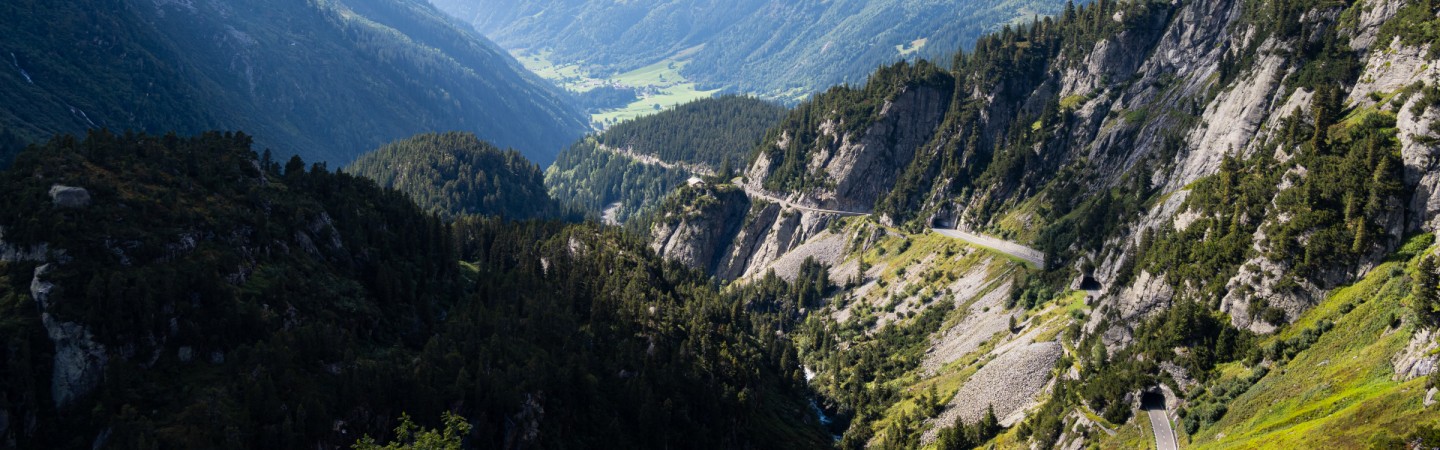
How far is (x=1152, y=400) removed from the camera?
11556 centimetres

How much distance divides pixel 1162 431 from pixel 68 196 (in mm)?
127795

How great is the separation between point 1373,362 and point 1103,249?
3265 inches

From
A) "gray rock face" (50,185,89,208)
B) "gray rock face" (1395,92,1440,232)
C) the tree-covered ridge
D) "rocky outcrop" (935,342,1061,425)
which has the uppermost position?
"gray rock face" (50,185,89,208)

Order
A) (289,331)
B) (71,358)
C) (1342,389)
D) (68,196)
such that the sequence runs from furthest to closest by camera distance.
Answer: (289,331)
(68,196)
(1342,389)
(71,358)

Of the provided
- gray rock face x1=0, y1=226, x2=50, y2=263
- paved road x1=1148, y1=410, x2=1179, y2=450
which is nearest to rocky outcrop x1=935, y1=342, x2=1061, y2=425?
paved road x1=1148, y1=410, x2=1179, y2=450

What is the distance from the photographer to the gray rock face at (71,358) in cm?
7969

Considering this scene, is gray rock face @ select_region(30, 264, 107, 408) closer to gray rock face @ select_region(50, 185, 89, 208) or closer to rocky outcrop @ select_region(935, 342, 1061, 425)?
gray rock face @ select_region(50, 185, 89, 208)

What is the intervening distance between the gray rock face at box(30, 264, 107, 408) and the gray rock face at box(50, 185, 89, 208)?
14.6 meters

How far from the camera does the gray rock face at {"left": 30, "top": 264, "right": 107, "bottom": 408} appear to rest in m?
79.7

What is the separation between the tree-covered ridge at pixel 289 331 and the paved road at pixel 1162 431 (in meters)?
54.0

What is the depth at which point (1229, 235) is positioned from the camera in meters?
129

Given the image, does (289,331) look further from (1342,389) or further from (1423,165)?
(1423,165)

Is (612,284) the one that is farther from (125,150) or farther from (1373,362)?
(1373,362)

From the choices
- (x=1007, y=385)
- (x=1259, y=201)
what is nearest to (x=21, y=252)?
(x=1007, y=385)
